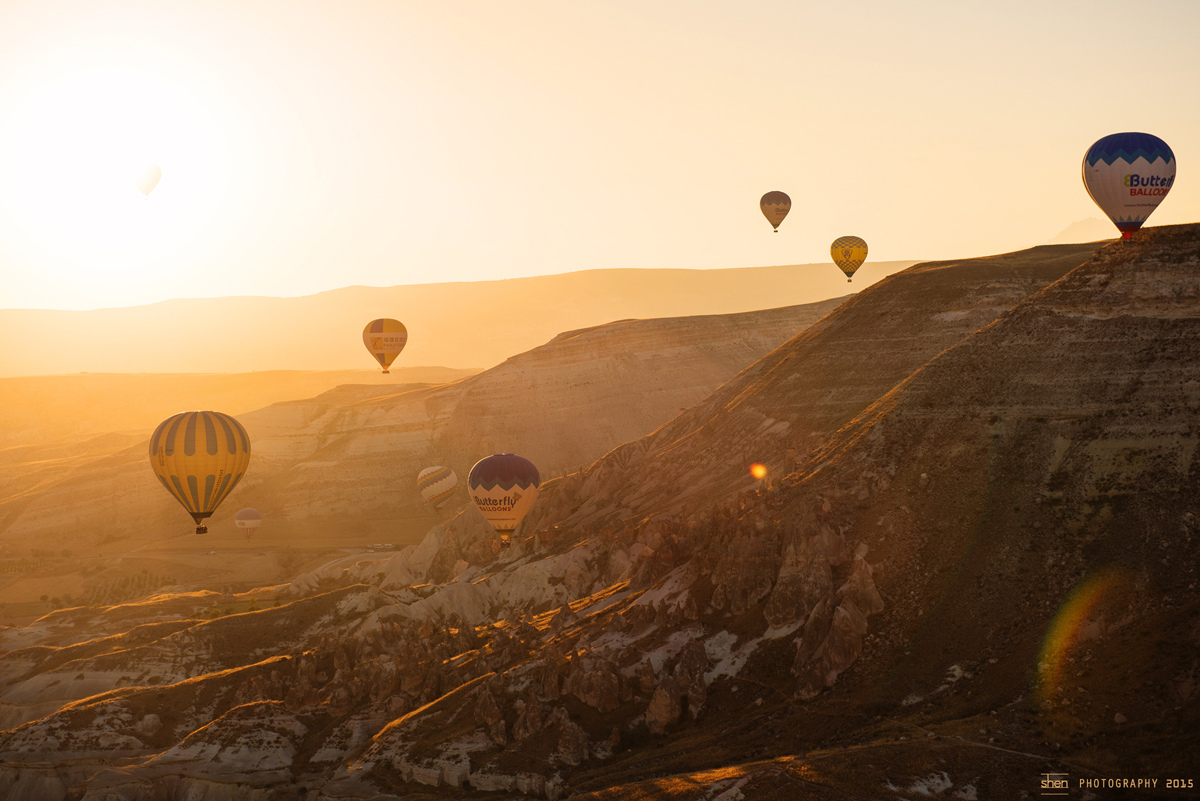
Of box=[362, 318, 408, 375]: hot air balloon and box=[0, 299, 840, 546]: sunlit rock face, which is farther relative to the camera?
box=[362, 318, 408, 375]: hot air balloon

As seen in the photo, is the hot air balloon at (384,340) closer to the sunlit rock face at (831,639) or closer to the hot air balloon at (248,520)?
the hot air balloon at (248,520)

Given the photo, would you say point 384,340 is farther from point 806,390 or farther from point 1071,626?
point 1071,626

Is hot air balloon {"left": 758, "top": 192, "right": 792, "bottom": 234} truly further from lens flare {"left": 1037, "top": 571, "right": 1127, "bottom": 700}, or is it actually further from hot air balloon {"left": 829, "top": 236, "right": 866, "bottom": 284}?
lens flare {"left": 1037, "top": 571, "right": 1127, "bottom": 700}

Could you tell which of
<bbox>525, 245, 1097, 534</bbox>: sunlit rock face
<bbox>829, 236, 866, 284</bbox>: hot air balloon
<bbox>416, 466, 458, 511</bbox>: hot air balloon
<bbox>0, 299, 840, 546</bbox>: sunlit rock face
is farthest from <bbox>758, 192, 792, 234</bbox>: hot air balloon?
<bbox>416, 466, 458, 511</bbox>: hot air balloon

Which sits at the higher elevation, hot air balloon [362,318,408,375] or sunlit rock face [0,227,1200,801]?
hot air balloon [362,318,408,375]

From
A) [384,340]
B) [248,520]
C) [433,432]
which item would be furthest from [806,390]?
[384,340]

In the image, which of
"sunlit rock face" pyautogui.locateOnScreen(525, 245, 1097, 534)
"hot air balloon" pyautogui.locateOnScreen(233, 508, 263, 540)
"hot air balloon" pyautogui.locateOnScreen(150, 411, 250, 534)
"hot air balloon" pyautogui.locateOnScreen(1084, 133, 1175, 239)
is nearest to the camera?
"hot air balloon" pyautogui.locateOnScreen(1084, 133, 1175, 239)

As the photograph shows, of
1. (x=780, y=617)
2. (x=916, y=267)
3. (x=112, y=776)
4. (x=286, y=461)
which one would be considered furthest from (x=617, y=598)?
(x=286, y=461)
